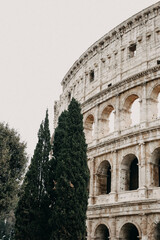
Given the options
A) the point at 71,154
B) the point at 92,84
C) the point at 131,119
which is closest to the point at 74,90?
the point at 92,84

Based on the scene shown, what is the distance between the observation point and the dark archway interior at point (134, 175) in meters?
19.4

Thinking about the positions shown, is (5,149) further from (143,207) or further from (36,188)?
(143,207)

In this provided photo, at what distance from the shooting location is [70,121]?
1652 cm

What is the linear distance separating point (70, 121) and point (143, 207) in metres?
5.47

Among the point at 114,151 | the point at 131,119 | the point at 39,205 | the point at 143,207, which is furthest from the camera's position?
the point at 131,119

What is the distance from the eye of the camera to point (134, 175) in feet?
64.1

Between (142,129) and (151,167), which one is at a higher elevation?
(142,129)

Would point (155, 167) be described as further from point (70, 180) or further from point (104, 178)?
point (70, 180)

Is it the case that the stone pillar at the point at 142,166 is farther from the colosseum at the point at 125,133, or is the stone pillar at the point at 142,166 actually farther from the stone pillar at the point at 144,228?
the stone pillar at the point at 144,228

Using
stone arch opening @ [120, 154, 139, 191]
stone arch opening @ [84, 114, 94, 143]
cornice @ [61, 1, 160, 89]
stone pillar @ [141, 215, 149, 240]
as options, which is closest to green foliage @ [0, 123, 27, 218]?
stone arch opening @ [84, 114, 94, 143]

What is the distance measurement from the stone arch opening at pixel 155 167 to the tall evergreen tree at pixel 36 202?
538cm

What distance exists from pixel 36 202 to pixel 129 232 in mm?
5837

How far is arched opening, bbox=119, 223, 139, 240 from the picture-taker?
18.1 m

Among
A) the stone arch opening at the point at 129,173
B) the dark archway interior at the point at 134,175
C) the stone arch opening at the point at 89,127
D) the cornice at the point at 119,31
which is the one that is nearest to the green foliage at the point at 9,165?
the stone arch opening at the point at 89,127
